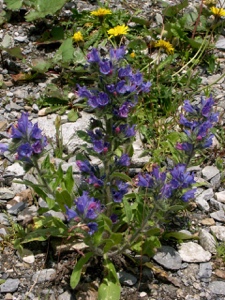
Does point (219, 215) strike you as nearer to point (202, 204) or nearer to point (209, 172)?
point (202, 204)

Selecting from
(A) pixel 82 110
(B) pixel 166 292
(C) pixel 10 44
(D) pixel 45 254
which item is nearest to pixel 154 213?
(B) pixel 166 292

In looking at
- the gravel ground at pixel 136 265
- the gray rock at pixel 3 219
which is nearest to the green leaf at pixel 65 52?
the gravel ground at pixel 136 265

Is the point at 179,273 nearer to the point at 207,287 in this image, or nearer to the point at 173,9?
the point at 207,287

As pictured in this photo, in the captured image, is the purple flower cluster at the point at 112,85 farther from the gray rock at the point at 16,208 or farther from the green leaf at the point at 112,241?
the gray rock at the point at 16,208

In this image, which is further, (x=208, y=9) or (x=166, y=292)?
(x=208, y=9)

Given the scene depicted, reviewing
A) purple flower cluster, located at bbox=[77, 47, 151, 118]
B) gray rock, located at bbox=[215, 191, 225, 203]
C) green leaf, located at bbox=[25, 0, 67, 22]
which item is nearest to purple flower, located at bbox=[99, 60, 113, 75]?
purple flower cluster, located at bbox=[77, 47, 151, 118]

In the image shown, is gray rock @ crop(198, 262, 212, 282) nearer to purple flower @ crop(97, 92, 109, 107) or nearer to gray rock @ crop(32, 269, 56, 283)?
gray rock @ crop(32, 269, 56, 283)
